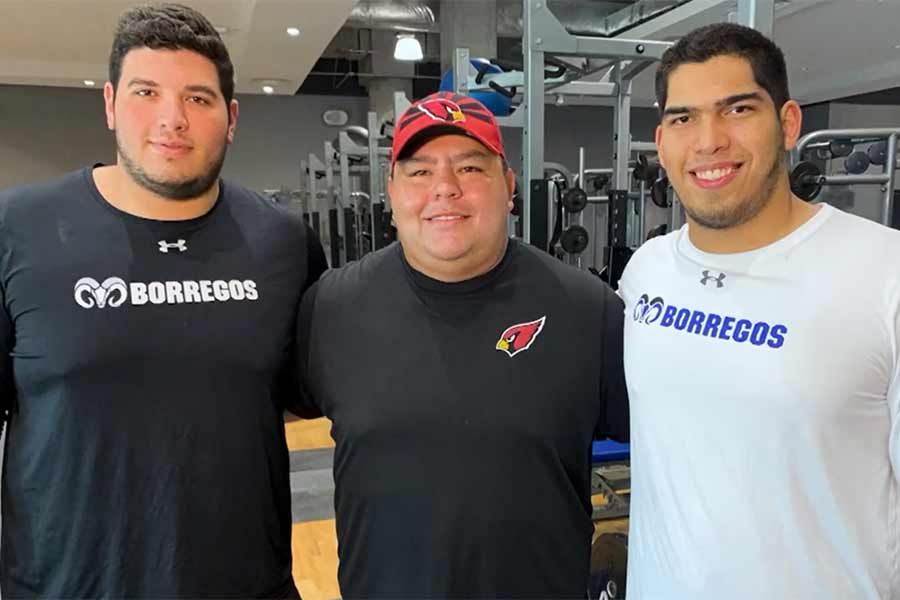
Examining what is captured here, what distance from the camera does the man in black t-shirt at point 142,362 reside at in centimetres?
126

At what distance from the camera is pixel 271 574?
141cm

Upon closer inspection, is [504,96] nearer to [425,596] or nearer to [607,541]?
[607,541]

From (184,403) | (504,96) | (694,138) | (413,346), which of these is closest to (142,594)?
(184,403)

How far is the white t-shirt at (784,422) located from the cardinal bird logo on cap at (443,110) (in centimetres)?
55

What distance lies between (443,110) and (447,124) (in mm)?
46

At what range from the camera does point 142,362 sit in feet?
4.16

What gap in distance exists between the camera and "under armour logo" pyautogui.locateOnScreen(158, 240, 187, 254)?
52.7 inches

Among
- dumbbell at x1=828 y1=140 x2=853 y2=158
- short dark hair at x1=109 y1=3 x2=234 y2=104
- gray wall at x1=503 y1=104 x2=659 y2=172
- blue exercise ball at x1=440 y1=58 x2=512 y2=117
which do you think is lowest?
dumbbell at x1=828 y1=140 x2=853 y2=158

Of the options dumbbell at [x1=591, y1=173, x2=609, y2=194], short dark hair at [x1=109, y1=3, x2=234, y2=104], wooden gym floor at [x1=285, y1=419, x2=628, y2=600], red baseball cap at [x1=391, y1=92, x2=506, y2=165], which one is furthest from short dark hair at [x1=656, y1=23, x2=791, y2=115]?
dumbbell at [x1=591, y1=173, x2=609, y2=194]

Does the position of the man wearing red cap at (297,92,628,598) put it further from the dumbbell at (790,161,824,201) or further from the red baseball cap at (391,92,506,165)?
the dumbbell at (790,161,824,201)

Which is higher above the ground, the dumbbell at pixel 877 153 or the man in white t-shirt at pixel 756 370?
the dumbbell at pixel 877 153

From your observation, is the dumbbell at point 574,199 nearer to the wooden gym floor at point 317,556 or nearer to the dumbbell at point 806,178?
the dumbbell at point 806,178

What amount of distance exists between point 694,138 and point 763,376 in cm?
42

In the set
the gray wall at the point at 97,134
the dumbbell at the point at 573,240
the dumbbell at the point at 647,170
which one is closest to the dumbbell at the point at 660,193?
the dumbbell at the point at 647,170
